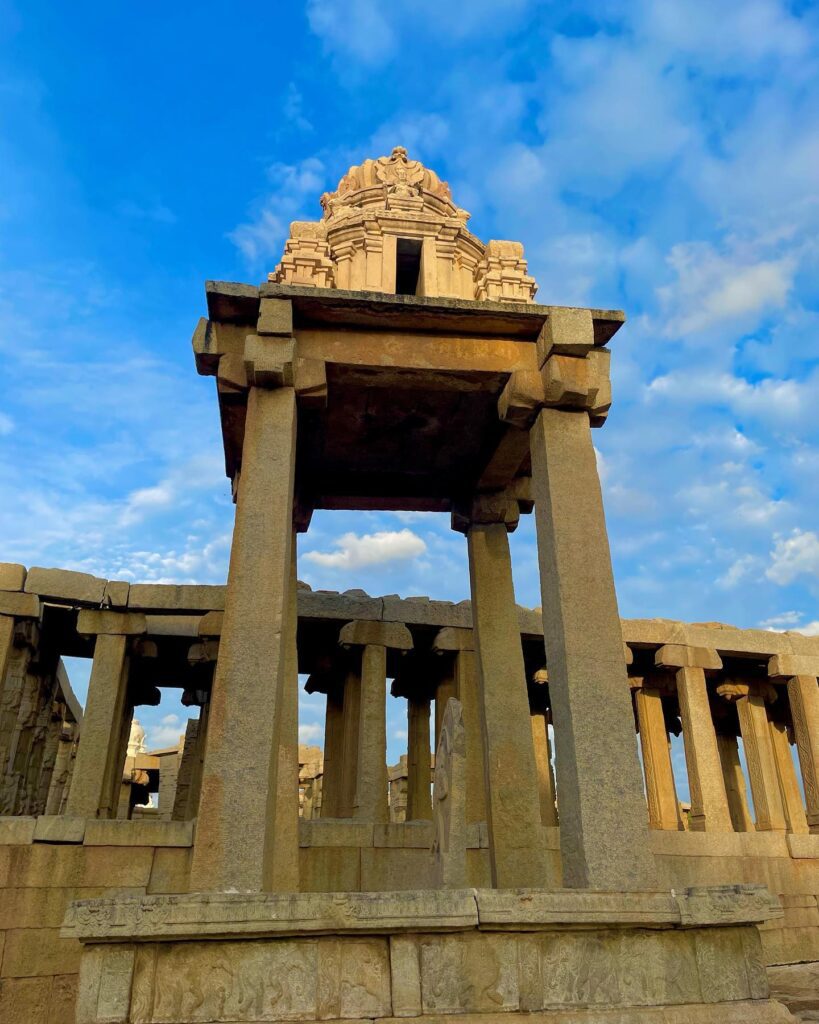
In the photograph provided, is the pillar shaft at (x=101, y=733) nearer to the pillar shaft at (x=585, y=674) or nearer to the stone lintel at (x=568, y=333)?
the pillar shaft at (x=585, y=674)

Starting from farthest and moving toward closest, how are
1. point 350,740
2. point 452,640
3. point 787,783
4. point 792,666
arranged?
1. point 787,783
2. point 792,666
3. point 452,640
4. point 350,740

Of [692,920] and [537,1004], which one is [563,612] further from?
[537,1004]

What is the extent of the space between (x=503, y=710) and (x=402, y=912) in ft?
13.9

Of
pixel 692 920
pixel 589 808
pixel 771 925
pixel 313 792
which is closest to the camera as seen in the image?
pixel 692 920

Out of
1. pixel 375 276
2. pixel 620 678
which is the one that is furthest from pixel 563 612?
pixel 375 276

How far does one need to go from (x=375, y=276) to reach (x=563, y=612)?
7566 millimetres

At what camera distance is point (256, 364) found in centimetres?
757

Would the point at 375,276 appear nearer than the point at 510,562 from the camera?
No

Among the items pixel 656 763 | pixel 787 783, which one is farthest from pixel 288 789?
pixel 787 783

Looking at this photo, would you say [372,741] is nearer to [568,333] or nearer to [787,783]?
[568,333]

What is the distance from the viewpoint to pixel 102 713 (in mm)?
15719

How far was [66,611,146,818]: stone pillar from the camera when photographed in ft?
48.7

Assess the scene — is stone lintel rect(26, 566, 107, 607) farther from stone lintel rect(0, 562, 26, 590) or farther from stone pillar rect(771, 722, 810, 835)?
stone pillar rect(771, 722, 810, 835)

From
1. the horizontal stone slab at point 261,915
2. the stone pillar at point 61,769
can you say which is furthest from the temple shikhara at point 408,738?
the stone pillar at point 61,769
